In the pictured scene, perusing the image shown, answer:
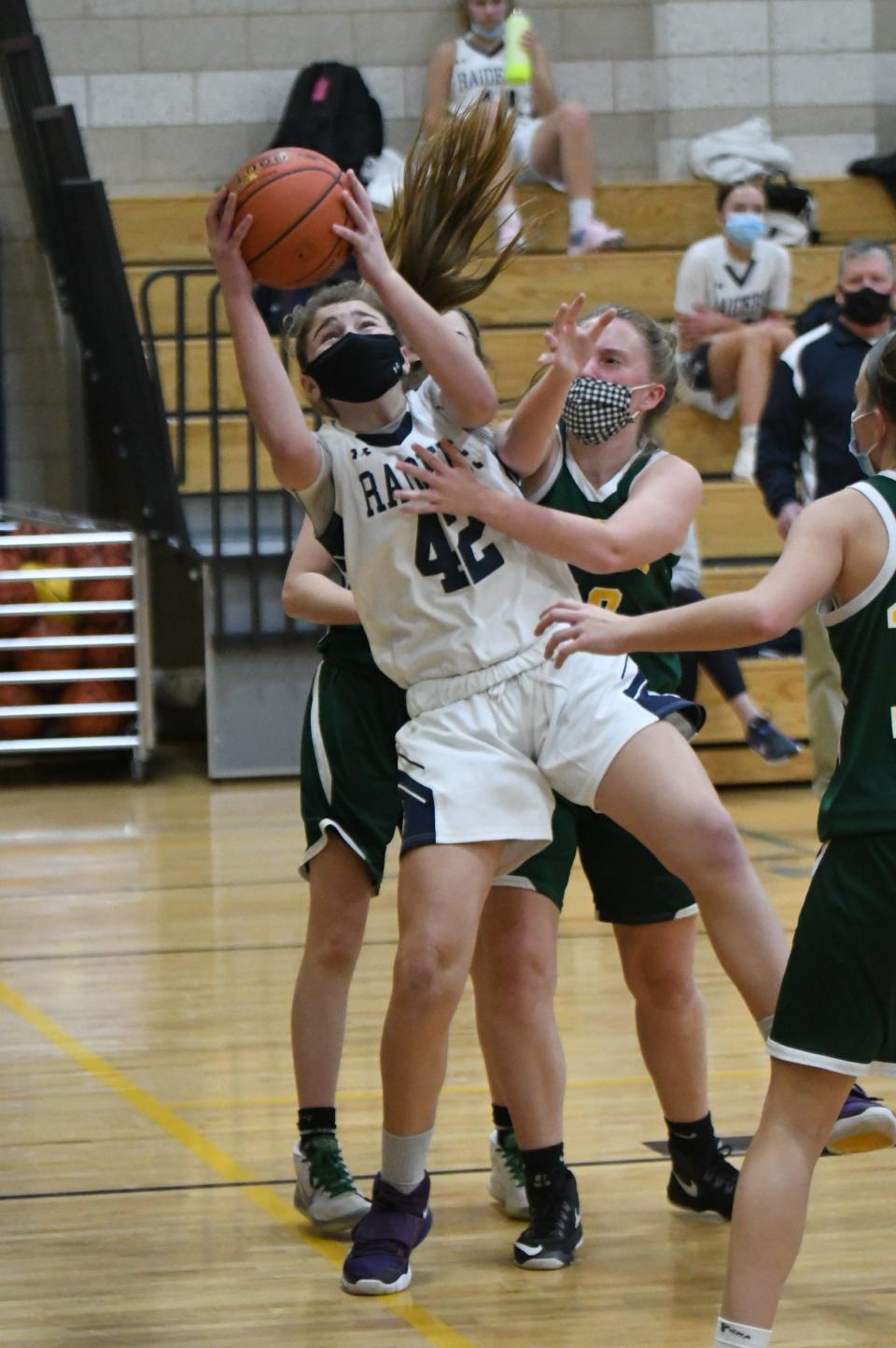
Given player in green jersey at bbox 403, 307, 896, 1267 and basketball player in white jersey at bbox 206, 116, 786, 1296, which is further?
player in green jersey at bbox 403, 307, 896, 1267

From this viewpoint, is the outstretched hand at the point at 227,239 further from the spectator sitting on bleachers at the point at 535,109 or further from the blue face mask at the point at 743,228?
the spectator sitting on bleachers at the point at 535,109

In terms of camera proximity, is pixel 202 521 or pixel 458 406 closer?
pixel 458 406

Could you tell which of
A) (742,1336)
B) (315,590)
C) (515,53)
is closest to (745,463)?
(515,53)

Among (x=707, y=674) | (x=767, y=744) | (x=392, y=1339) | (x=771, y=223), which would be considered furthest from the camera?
(x=771, y=223)

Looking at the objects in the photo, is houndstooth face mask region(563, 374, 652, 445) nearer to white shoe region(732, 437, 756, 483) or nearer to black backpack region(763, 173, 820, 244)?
white shoe region(732, 437, 756, 483)

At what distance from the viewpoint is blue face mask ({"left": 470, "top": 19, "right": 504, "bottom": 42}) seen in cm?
1041

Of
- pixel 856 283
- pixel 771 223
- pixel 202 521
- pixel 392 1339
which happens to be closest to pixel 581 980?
pixel 392 1339

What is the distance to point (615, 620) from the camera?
2.36 m

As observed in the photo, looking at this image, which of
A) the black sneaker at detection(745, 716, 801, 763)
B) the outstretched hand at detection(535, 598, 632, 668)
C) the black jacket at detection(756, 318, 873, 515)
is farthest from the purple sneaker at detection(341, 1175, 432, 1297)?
the black sneaker at detection(745, 716, 801, 763)

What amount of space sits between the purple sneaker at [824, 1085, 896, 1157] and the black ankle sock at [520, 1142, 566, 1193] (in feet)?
1.44

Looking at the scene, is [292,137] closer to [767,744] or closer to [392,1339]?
[767,744]

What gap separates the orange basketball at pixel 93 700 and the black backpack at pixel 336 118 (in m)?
3.20

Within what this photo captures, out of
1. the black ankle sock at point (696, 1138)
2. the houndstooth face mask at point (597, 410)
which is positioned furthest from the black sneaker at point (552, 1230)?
the houndstooth face mask at point (597, 410)

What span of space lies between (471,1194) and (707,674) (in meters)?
4.29
